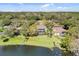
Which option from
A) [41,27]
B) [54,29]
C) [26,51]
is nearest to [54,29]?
[54,29]

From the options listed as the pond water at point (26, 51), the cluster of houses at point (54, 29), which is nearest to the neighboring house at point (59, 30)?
the cluster of houses at point (54, 29)

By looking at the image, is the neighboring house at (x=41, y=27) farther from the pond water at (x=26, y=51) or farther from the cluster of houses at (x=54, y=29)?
the pond water at (x=26, y=51)

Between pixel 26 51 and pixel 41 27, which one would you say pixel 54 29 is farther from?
pixel 26 51

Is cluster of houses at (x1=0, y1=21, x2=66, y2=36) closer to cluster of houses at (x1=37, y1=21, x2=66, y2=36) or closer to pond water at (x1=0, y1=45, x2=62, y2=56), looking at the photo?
cluster of houses at (x1=37, y1=21, x2=66, y2=36)

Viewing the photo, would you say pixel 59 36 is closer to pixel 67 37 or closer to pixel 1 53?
pixel 67 37

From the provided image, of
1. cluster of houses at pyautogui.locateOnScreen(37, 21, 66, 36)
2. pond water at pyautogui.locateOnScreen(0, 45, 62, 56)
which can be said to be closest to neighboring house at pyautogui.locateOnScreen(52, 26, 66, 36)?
cluster of houses at pyautogui.locateOnScreen(37, 21, 66, 36)

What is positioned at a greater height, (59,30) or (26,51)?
(59,30)

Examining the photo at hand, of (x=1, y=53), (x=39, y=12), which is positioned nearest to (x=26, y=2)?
(x=39, y=12)

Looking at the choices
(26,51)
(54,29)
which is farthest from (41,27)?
(26,51)
